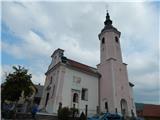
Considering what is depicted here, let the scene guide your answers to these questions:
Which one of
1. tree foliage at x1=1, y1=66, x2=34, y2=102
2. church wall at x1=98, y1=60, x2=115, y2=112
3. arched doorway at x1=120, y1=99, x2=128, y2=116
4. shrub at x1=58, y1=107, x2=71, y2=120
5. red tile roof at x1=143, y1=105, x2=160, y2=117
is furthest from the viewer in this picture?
red tile roof at x1=143, y1=105, x2=160, y2=117

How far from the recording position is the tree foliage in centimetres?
2447

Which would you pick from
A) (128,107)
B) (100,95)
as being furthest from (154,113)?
(100,95)

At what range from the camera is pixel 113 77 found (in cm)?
3312

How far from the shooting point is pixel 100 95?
3394cm

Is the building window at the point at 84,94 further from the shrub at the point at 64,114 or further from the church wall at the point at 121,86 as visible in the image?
the shrub at the point at 64,114

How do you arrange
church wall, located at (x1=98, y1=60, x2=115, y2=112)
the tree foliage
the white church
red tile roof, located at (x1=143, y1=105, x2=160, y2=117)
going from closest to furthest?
the tree foliage
the white church
church wall, located at (x1=98, y1=60, x2=115, y2=112)
red tile roof, located at (x1=143, y1=105, x2=160, y2=117)

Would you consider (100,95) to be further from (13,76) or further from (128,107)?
(13,76)

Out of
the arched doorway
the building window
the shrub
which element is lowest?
the shrub

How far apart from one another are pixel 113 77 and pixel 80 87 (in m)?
6.71

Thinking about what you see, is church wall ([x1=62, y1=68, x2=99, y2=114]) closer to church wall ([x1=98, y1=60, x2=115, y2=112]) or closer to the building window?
the building window

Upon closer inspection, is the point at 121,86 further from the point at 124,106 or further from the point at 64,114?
the point at 64,114

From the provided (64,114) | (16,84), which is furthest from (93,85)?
(16,84)

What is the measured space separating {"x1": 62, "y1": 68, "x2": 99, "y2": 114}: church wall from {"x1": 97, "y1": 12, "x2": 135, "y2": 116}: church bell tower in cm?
162

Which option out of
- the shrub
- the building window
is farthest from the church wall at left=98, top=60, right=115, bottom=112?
the shrub
